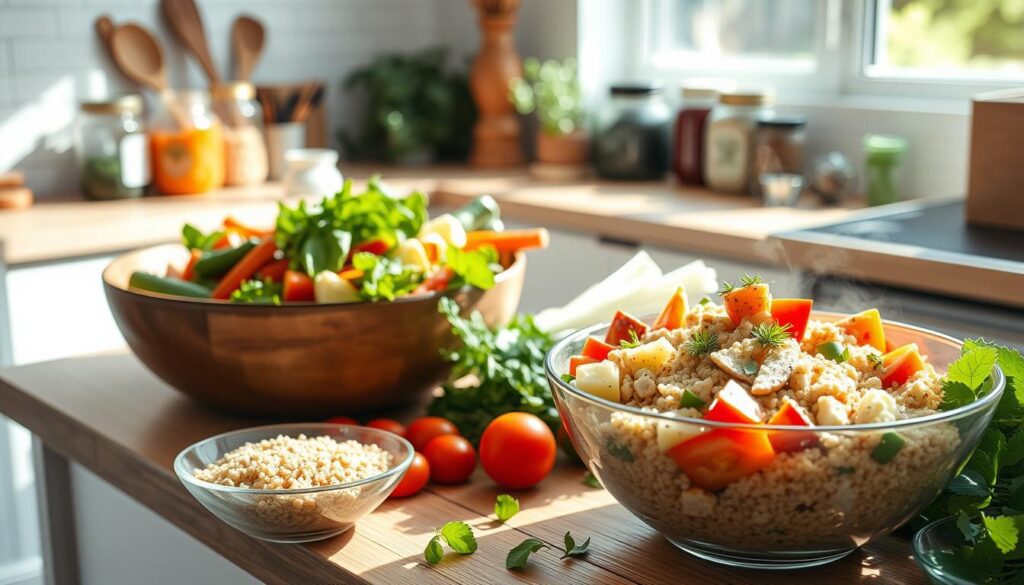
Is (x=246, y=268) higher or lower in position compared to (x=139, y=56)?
lower

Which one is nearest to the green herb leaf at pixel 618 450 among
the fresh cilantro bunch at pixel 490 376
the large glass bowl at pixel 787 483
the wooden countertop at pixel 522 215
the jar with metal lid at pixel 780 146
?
the large glass bowl at pixel 787 483

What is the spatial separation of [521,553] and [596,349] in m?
0.20

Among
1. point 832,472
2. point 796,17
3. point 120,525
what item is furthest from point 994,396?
point 796,17

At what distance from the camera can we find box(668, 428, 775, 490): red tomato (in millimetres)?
808

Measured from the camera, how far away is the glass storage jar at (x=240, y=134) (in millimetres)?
3176

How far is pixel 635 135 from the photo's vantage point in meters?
3.11

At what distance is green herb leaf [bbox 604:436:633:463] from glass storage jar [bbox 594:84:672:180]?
230cm

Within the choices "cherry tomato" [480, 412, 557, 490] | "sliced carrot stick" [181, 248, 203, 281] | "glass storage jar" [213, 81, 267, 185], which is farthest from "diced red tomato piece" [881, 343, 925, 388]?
"glass storage jar" [213, 81, 267, 185]

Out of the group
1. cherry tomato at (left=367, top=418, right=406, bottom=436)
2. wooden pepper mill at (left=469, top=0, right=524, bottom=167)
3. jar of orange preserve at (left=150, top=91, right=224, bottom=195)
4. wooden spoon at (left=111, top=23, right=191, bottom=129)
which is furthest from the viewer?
wooden pepper mill at (left=469, top=0, right=524, bottom=167)

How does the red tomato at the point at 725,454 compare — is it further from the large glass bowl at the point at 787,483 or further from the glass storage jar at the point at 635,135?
the glass storage jar at the point at 635,135

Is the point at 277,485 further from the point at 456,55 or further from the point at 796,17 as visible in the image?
the point at 456,55

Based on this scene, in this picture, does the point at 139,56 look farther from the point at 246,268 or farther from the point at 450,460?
the point at 450,460

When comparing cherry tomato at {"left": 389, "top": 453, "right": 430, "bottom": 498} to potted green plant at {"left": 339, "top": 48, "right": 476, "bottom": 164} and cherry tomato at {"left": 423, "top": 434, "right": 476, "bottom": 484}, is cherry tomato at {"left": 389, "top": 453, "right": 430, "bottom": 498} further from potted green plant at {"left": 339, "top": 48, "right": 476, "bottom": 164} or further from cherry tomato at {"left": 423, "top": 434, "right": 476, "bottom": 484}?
potted green plant at {"left": 339, "top": 48, "right": 476, "bottom": 164}

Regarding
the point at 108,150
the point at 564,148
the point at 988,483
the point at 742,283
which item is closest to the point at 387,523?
the point at 742,283
